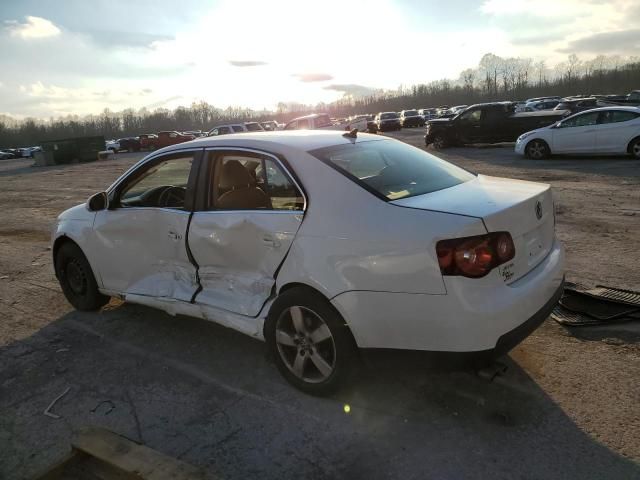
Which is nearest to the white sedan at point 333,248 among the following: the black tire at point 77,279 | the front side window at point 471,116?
the black tire at point 77,279

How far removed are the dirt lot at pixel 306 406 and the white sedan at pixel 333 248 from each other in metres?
0.34

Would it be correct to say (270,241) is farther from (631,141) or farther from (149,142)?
(149,142)

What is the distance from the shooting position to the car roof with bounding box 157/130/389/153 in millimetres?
3424

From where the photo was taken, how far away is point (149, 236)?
406 cm

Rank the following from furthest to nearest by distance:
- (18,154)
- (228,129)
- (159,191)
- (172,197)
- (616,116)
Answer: (18,154) → (228,129) → (616,116) → (159,191) → (172,197)

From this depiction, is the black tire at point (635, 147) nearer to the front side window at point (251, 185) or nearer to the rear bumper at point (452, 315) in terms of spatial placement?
the rear bumper at point (452, 315)

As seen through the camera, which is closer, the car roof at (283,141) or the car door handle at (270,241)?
the car door handle at (270,241)

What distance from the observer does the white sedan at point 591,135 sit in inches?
523

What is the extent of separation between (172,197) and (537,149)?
1367 centimetres

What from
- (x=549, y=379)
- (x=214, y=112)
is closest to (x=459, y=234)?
(x=549, y=379)

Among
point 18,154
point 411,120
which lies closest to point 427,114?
point 411,120

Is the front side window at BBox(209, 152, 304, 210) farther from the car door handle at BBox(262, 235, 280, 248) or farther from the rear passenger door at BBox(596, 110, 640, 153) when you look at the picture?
the rear passenger door at BBox(596, 110, 640, 153)

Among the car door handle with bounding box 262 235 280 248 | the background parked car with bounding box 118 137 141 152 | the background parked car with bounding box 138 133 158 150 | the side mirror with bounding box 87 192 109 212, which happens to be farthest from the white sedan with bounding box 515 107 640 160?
the background parked car with bounding box 118 137 141 152

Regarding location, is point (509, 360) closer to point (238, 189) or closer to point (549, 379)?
point (549, 379)
